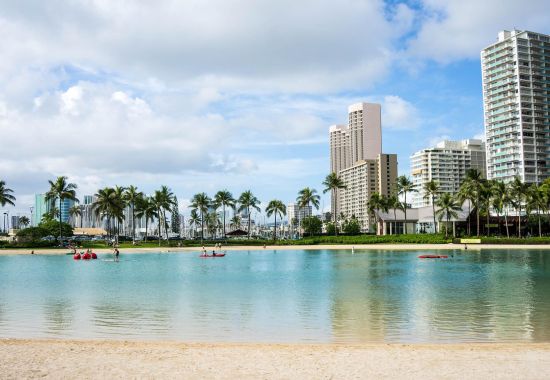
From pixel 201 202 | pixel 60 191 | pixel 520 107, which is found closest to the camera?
pixel 60 191

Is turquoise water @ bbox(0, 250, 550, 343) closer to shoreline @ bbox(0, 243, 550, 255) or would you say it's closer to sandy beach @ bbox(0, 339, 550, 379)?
sandy beach @ bbox(0, 339, 550, 379)

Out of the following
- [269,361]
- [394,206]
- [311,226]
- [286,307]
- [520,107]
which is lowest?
[286,307]

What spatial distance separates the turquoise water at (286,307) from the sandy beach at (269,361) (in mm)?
2607

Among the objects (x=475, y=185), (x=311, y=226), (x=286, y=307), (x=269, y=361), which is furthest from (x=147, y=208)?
(x=269, y=361)

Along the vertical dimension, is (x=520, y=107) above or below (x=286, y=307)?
above

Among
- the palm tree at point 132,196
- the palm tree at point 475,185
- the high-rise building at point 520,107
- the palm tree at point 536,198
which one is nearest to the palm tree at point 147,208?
the palm tree at point 132,196

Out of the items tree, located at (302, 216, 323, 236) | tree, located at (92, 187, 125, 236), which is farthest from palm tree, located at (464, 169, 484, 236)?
tree, located at (92, 187, 125, 236)

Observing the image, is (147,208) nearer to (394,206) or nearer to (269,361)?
(394,206)

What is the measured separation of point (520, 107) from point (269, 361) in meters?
184

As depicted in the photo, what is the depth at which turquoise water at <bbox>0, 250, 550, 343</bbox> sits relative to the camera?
18984 millimetres

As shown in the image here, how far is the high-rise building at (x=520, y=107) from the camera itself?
170250mm

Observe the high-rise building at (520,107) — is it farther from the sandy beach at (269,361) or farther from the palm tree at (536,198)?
the sandy beach at (269,361)

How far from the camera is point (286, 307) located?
84.6 feet

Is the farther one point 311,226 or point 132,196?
point 311,226
